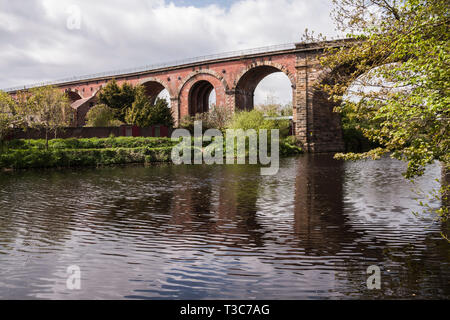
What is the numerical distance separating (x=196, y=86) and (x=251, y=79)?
6.60 meters

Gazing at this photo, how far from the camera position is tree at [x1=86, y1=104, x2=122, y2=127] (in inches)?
1526

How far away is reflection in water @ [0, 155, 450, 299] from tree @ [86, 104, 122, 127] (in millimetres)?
28540

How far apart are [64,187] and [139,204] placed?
16.0 feet

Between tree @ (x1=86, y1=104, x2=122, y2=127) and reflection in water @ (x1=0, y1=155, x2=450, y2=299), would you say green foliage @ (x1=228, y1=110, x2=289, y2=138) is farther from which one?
reflection in water @ (x1=0, y1=155, x2=450, y2=299)

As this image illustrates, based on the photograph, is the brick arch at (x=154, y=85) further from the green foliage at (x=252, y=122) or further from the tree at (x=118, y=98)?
the green foliage at (x=252, y=122)

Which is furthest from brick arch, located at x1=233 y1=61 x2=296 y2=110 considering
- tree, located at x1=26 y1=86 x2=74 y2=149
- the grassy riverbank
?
tree, located at x1=26 y1=86 x2=74 y2=149

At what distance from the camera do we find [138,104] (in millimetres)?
38094

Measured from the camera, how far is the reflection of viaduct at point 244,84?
1366 inches

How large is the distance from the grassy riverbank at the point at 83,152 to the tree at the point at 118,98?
1376 centimetres

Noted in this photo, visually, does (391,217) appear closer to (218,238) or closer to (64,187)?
(218,238)

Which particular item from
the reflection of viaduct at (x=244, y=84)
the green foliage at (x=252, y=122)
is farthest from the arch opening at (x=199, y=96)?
the green foliage at (x=252, y=122)

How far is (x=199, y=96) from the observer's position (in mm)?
45688

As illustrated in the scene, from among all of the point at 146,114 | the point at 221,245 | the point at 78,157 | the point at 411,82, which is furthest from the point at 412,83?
the point at 146,114
